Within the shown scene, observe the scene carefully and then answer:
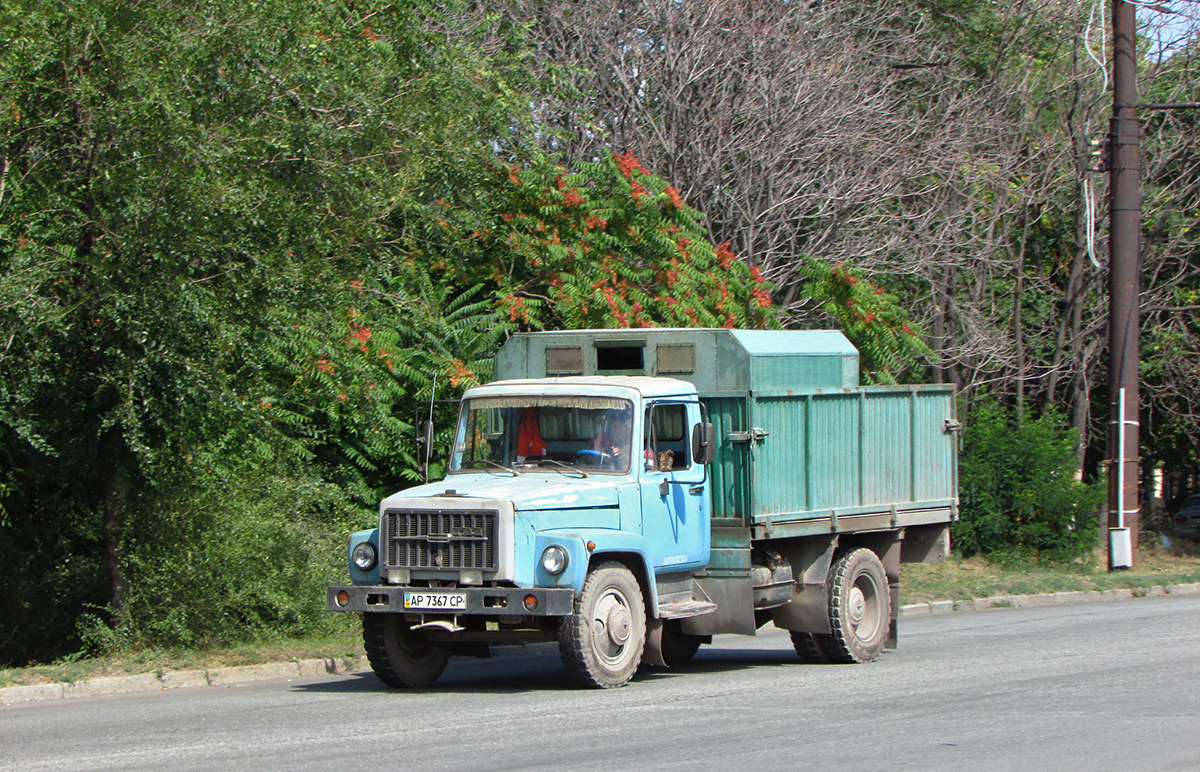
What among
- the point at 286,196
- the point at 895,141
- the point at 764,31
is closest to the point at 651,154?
the point at 764,31

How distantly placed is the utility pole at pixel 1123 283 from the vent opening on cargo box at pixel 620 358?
12162 millimetres

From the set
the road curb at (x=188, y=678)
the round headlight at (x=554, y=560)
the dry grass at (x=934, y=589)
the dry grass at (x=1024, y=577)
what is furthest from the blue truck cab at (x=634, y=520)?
the dry grass at (x=1024, y=577)

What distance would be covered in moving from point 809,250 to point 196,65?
12.4 meters

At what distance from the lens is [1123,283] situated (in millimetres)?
22062

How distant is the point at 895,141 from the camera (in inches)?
932

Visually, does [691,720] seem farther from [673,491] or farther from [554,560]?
[673,491]

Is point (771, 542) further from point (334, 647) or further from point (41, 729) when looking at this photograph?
point (41, 729)

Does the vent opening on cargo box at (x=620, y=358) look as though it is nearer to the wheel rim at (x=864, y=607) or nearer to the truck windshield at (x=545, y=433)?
the truck windshield at (x=545, y=433)

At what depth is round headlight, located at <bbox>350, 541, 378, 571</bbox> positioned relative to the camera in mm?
11086

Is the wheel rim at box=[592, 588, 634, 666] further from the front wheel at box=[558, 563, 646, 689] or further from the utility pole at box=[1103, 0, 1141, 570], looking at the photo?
the utility pole at box=[1103, 0, 1141, 570]

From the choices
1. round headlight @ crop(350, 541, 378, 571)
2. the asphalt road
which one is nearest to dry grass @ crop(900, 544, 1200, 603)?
the asphalt road

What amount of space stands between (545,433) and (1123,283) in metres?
13.7

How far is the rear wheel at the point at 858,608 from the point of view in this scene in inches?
514

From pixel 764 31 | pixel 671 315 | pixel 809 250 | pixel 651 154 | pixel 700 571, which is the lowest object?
pixel 700 571
